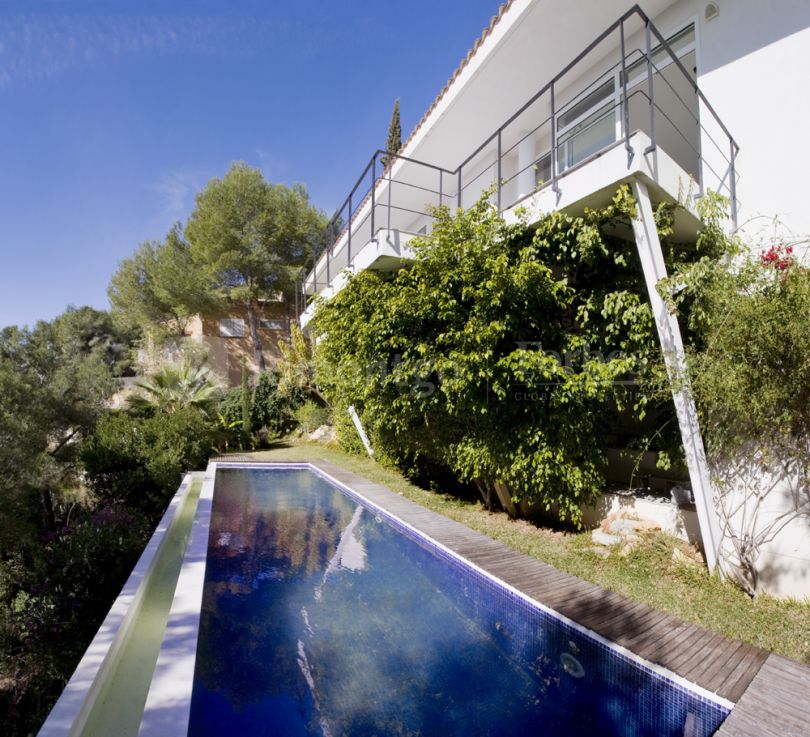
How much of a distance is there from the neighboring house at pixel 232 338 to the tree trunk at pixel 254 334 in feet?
2.82

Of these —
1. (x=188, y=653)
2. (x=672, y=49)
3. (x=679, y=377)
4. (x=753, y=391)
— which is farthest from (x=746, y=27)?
(x=188, y=653)

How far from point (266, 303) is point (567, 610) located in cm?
2887

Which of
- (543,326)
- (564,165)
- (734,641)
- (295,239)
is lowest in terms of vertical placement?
(734,641)

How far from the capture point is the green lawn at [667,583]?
436 centimetres

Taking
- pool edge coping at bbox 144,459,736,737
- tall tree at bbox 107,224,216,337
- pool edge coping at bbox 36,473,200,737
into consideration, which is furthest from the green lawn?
tall tree at bbox 107,224,216,337

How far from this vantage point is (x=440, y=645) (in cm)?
466

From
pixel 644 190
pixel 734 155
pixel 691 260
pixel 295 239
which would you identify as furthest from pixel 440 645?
pixel 295 239

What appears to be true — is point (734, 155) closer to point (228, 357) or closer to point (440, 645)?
point (440, 645)

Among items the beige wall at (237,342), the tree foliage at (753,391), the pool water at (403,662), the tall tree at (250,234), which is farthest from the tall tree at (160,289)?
the tree foliage at (753,391)

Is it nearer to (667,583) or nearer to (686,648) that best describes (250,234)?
(667,583)

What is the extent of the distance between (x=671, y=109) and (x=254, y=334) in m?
24.4

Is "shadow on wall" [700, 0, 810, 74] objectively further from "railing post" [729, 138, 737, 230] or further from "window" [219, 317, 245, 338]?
"window" [219, 317, 245, 338]

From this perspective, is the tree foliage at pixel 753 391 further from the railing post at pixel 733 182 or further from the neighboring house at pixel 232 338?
the neighboring house at pixel 232 338

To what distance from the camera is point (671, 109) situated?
9633 mm
